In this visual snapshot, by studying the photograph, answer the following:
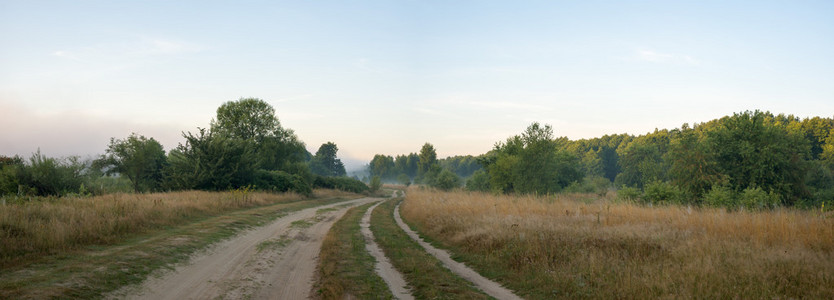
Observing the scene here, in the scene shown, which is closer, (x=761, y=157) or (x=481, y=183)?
(x=761, y=157)

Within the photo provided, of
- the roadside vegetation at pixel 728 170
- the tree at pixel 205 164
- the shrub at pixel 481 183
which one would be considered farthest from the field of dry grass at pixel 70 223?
the shrub at pixel 481 183

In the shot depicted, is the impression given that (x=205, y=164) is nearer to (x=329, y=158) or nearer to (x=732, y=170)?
(x=732, y=170)

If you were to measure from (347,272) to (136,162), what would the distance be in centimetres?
4373

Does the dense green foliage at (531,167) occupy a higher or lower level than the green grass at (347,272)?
A: higher

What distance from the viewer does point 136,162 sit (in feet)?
141

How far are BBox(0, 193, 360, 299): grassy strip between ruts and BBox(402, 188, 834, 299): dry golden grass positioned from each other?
8708mm

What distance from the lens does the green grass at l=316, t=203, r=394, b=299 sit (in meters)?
8.28

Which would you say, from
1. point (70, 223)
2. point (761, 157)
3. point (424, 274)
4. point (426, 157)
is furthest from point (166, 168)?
point (426, 157)

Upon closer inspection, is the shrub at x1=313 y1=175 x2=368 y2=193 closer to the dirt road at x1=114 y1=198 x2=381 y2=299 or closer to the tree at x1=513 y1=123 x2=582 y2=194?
the tree at x1=513 y1=123 x2=582 y2=194

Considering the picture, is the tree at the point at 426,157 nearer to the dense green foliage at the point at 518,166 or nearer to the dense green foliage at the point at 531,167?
the dense green foliage at the point at 518,166

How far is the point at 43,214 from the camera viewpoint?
44.3 ft

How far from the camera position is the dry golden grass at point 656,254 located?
8125 mm

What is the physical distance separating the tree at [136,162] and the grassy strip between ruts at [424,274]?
126 ft

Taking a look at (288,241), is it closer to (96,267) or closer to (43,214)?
(96,267)
